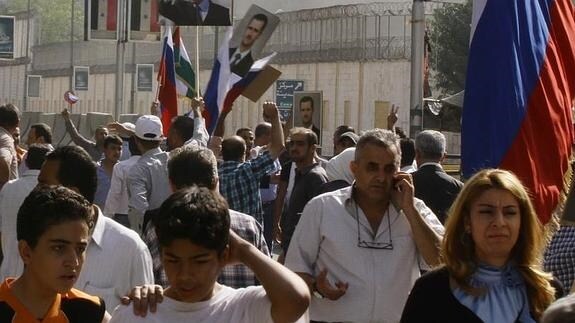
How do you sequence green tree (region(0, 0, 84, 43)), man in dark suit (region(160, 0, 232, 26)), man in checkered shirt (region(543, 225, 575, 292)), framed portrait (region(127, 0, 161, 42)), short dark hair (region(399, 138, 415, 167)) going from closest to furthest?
man in checkered shirt (region(543, 225, 575, 292)) < short dark hair (region(399, 138, 415, 167)) < man in dark suit (region(160, 0, 232, 26)) < framed portrait (region(127, 0, 161, 42)) < green tree (region(0, 0, 84, 43))

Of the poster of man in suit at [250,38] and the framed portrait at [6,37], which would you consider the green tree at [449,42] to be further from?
the poster of man in suit at [250,38]

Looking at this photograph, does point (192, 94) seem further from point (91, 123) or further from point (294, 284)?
point (91, 123)

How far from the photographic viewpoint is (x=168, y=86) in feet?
61.2

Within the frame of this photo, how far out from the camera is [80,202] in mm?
5000

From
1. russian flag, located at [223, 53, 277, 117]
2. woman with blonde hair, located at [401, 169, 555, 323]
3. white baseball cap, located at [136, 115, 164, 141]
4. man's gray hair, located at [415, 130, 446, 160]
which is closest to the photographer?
woman with blonde hair, located at [401, 169, 555, 323]

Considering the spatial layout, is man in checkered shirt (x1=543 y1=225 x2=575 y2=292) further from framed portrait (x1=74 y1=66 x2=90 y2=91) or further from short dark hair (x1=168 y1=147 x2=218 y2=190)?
framed portrait (x1=74 y1=66 x2=90 y2=91)

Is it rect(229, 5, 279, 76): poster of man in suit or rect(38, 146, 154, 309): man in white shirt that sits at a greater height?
rect(229, 5, 279, 76): poster of man in suit

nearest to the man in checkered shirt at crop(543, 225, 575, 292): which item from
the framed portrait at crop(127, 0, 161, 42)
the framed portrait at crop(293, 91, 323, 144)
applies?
the framed portrait at crop(293, 91, 323, 144)

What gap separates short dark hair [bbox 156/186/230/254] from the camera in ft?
14.3

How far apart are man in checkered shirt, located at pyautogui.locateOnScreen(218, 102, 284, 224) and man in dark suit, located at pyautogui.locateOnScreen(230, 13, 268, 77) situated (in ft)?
17.5

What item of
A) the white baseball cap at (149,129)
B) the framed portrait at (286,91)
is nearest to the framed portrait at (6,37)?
the framed portrait at (286,91)

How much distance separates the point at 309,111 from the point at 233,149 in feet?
22.6

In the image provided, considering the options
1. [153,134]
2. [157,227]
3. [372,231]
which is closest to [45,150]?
[153,134]

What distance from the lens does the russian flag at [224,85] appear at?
1623 centimetres
